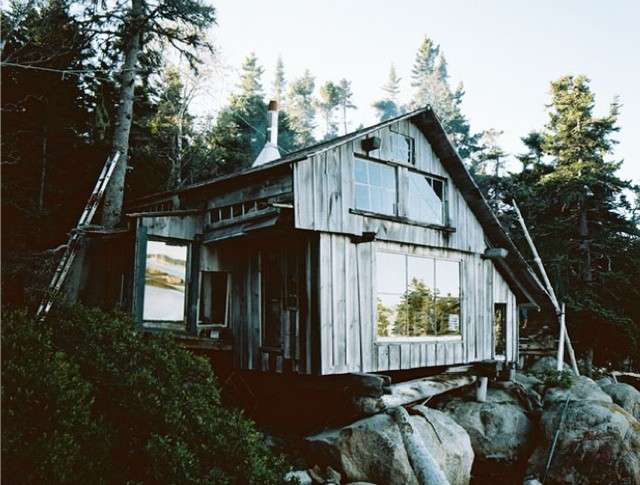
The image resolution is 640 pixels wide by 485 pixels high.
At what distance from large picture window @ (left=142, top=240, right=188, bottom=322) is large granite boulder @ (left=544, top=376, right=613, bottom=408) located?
9697 mm

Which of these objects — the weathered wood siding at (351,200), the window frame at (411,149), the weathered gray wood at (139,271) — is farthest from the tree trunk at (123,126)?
the window frame at (411,149)

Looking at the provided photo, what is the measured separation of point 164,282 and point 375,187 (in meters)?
5.06

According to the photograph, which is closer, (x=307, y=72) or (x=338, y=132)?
(x=338, y=132)

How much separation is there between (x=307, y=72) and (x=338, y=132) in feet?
29.6

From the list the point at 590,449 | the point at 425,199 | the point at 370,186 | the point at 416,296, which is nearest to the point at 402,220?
the point at 370,186

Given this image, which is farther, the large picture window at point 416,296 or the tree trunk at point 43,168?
the tree trunk at point 43,168

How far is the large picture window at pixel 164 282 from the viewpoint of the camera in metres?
10.9

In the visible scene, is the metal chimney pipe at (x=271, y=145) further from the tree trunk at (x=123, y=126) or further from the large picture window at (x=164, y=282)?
the large picture window at (x=164, y=282)

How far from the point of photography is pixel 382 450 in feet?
31.0

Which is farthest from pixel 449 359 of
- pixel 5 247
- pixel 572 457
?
pixel 5 247

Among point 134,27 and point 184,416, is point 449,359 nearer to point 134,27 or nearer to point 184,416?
point 184,416

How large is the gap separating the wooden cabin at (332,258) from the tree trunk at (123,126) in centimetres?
157

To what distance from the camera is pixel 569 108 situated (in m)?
22.5

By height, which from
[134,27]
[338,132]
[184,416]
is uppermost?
[338,132]
